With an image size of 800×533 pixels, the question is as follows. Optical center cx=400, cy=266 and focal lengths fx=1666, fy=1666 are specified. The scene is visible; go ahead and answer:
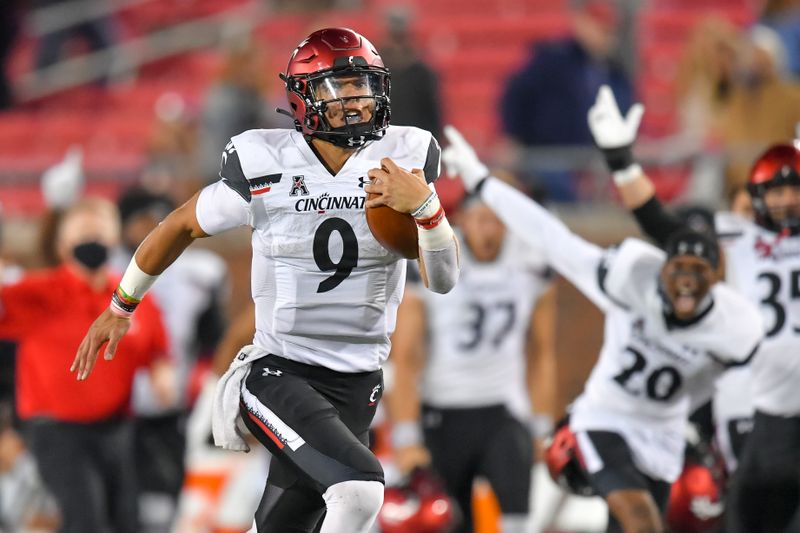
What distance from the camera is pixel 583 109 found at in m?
9.61

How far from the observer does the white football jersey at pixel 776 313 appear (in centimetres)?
655

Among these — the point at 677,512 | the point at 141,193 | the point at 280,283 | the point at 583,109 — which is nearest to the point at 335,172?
the point at 280,283

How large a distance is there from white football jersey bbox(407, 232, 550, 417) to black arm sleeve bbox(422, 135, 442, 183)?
2.53 meters

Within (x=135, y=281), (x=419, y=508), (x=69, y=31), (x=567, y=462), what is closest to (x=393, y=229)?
(x=135, y=281)

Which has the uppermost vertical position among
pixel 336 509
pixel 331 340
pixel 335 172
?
pixel 335 172

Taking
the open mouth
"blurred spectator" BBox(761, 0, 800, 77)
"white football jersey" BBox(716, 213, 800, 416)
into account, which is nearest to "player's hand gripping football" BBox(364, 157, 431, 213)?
the open mouth

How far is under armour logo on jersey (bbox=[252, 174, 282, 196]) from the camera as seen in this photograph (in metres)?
4.99

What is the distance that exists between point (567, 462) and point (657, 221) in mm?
1022

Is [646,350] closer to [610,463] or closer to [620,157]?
[610,463]

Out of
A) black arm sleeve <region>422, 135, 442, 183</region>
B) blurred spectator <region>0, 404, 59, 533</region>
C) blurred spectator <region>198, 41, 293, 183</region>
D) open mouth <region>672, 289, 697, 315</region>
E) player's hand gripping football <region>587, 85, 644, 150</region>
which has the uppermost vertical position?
blurred spectator <region>198, 41, 293, 183</region>

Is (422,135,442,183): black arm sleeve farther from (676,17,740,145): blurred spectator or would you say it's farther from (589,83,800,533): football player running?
(676,17,740,145): blurred spectator

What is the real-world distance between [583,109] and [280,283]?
4.80m

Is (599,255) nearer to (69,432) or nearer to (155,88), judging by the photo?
(69,432)

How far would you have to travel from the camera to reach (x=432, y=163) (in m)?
5.09
